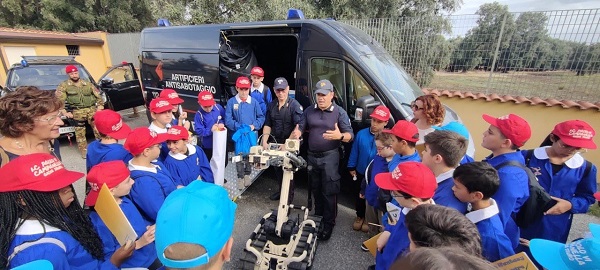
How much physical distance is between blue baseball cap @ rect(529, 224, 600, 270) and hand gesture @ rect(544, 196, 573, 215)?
1.22m

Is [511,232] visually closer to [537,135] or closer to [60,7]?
[537,135]

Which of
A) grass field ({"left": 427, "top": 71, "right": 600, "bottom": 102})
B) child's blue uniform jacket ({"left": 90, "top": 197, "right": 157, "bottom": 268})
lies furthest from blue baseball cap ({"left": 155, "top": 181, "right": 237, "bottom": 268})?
grass field ({"left": 427, "top": 71, "right": 600, "bottom": 102})

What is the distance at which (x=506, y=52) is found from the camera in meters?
5.58

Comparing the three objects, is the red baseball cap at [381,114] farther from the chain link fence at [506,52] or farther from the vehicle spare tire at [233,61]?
the chain link fence at [506,52]

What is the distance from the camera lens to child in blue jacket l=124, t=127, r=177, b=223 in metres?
2.04

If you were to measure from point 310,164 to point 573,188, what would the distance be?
94.8 inches

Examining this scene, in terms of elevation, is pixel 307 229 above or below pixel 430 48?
below

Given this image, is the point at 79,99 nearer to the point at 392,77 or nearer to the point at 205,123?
the point at 205,123

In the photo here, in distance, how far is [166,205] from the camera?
40.1 inches

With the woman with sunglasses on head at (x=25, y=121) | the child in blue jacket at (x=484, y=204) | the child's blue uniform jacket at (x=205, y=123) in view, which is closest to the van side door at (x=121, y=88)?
the child's blue uniform jacket at (x=205, y=123)

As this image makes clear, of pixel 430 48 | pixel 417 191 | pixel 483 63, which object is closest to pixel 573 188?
pixel 417 191

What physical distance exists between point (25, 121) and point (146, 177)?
45.1 inches

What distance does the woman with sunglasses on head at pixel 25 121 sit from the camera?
2197 mm

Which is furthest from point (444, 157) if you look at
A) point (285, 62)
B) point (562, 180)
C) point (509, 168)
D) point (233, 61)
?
point (285, 62)
